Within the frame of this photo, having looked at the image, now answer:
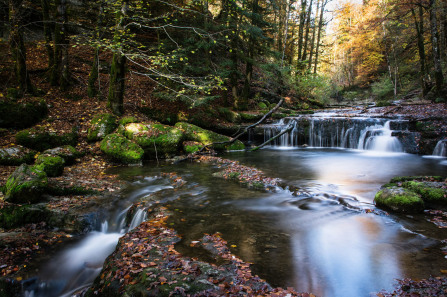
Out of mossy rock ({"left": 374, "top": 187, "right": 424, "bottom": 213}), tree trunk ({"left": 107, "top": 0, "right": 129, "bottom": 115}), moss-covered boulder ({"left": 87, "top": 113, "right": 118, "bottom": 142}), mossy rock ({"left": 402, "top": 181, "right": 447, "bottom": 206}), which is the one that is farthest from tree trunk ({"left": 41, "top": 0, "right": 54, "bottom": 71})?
mossy rock ({"left": 402, "top": 181, "right": 447, "bottom": 206})

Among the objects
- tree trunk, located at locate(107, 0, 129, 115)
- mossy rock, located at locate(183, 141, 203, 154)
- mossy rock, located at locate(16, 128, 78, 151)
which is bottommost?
mossy rock, located at locate(183, 141, 203, 154)

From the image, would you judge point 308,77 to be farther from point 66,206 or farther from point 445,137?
point 66,206

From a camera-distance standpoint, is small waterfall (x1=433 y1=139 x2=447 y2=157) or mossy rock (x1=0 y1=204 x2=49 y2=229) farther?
small waterfall (x1=433 y1=139 x2=447 y2=157)

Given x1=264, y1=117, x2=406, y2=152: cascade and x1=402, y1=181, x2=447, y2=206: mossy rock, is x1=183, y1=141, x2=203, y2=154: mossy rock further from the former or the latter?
x1=402, y1=181, x2=447, y2=206: mossy rock

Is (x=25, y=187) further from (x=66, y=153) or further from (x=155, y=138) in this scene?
(x=155, y=138)

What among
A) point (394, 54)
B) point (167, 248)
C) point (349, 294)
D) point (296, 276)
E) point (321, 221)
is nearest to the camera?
point (349, 294)

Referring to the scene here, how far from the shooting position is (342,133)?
14195 millimetres

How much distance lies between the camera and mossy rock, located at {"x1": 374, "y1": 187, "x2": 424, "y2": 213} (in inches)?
191

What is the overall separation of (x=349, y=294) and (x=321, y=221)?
201 cm

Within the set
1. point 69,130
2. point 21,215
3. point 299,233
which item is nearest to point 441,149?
point 299,233

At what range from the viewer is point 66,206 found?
5.01 m

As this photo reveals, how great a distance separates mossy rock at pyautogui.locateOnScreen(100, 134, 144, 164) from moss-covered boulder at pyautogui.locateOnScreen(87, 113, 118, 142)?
0.67 m

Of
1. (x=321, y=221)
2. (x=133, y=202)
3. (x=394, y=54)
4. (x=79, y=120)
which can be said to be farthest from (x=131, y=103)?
(x=394, y=54)

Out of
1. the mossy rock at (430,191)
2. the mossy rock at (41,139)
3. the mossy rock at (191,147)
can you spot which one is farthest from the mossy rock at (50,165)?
the mossy rock at (430,191)
